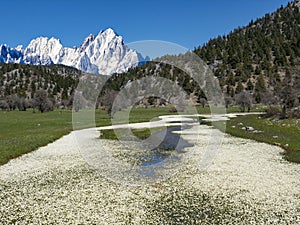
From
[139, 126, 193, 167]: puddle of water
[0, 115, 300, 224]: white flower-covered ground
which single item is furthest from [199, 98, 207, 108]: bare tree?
[0, 115, 300, 224]: white flower-covered ground

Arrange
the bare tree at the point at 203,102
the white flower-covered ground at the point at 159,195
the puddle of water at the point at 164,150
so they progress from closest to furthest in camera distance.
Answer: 1. the white flower-covered ground at the point at 159,195
2. the puddle of water at the point at 164,150
3. the bare tree at the point at 203,102

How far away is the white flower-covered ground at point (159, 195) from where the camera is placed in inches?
640

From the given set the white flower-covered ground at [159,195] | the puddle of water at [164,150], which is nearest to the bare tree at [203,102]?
the puddle of water at [164,150]

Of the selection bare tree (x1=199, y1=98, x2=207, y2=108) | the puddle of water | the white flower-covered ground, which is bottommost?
the white flower-covered ground

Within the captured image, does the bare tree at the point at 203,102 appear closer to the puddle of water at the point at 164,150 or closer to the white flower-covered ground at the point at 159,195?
the puddle of water at the point at 164,150

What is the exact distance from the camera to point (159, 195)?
2014 cm

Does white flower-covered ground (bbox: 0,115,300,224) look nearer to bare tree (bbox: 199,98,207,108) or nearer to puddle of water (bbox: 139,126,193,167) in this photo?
puddle of water (bbox: 139,126,193,167)

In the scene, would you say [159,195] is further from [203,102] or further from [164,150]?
[203,102]

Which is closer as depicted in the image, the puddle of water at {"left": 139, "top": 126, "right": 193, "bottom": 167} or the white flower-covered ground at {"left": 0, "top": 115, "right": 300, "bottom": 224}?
the white flower-covered ground at {"left": 0, "top": 115, "right": 300, "bottom": 224}

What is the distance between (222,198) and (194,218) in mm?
4075

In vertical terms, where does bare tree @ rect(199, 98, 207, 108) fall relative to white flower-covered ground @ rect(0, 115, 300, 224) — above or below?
above

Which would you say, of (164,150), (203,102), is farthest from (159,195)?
(203,102)

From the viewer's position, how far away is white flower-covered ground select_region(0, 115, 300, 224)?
16.3m

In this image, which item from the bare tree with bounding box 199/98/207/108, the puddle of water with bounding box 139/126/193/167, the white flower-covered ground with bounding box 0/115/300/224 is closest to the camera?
the white flower-covered ground with bounding box 0/115/300/224
